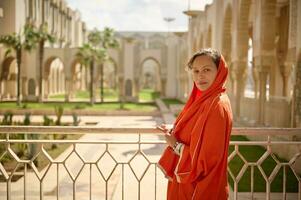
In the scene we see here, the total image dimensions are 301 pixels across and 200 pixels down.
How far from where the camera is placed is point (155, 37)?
64.8 metres

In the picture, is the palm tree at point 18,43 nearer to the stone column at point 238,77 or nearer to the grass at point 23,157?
the grass at point 23,157

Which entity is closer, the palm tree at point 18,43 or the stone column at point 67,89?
the palm tree at point 18,43

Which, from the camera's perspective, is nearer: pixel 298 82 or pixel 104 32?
pixel 298 82

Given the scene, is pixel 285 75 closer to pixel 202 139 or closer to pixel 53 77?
pixel 202 139

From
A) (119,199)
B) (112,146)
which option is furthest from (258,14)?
(119,199)

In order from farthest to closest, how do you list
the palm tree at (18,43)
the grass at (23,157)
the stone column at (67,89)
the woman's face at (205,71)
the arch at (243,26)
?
the stone column at (67,89)
the palm tree at (18,43)
the arch at (243,26)
the grass at (23,157)
the woman's face at (205,71)

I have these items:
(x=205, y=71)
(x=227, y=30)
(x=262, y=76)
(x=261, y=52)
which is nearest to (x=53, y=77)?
(x=227, y=30)

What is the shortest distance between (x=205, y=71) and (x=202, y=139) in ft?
1.44

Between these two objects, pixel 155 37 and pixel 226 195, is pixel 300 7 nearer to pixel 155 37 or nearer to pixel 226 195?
pixel 226 195

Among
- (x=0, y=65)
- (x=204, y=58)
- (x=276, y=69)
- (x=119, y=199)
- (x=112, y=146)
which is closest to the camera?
(x=204, y=58)

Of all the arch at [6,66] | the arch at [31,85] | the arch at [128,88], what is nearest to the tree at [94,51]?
the arch at [128,88]

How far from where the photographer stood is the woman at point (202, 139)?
82.4 inches

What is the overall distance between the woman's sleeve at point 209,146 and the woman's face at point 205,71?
0.66ft

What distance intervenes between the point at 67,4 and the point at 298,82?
43.9m
